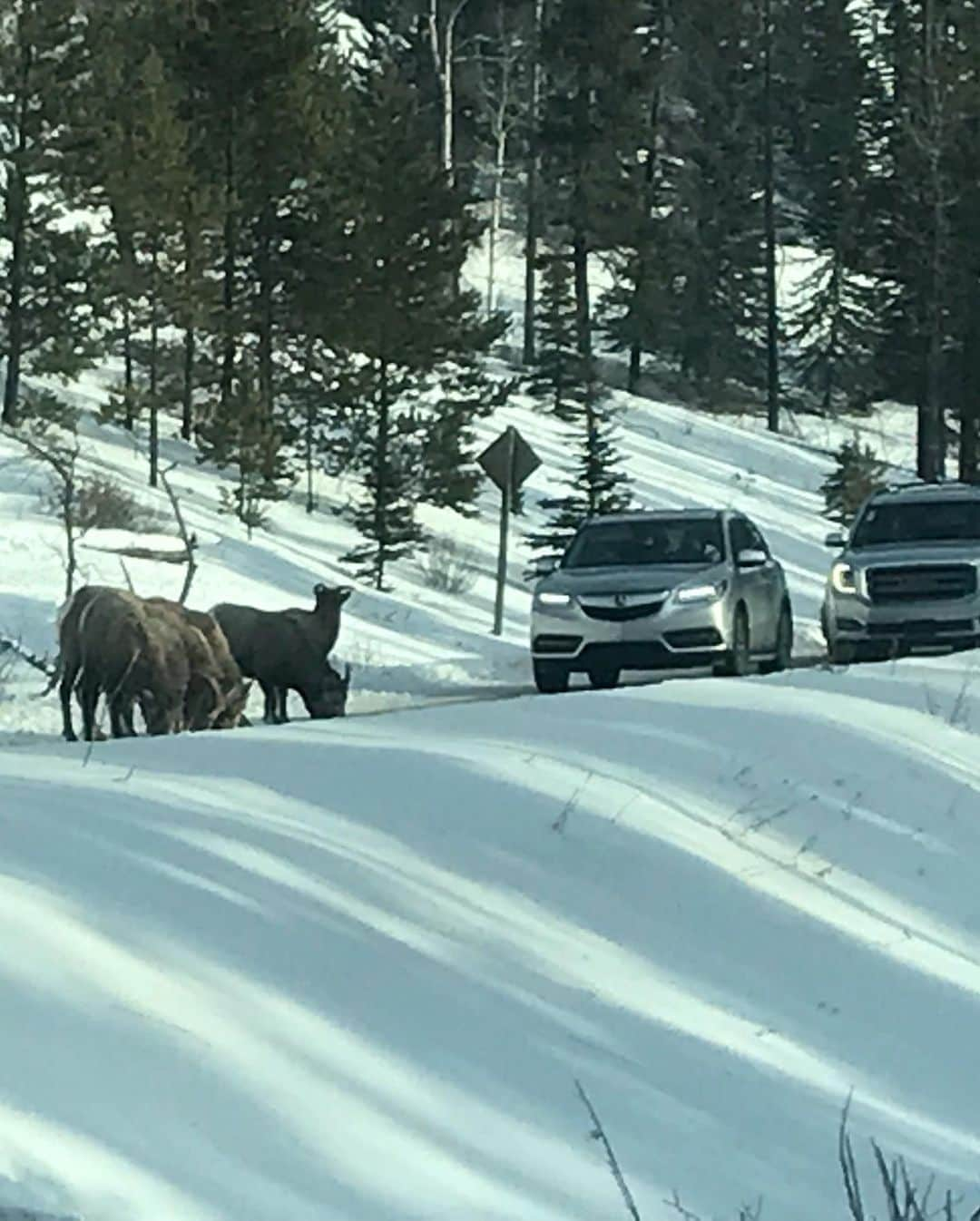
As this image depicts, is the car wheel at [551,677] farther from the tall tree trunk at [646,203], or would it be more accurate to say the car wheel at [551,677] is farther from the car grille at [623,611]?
the tall tree trunk at [646,203]

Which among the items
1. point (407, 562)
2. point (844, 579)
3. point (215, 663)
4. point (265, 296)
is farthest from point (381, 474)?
point (215, 663)

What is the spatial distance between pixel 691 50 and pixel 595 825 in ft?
194

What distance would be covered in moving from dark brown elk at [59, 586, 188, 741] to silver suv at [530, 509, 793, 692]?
5682 mm

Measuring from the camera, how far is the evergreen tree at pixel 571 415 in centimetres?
3581

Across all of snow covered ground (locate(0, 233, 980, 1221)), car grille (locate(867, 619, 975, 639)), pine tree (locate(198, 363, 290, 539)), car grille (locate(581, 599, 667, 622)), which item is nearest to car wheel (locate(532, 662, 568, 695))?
car grille (locate(581, 599, 667, 622))

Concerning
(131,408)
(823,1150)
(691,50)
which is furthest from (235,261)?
(823,1150)

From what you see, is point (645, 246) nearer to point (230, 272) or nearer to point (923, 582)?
point (230, 272)

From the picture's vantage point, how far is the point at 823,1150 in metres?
7.25

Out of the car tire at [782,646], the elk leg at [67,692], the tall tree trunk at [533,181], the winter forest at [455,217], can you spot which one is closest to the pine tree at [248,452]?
the winter forest at [455,217]

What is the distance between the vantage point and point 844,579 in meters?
23.1

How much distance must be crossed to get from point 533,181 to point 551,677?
126 ft

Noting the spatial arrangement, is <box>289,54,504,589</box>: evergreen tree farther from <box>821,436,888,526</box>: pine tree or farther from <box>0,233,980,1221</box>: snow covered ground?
<box>0,233,980,1221</box>: snow covered ground

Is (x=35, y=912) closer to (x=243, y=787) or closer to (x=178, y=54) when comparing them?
(x=243, y=787)

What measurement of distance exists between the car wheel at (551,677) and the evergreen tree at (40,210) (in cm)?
2055
